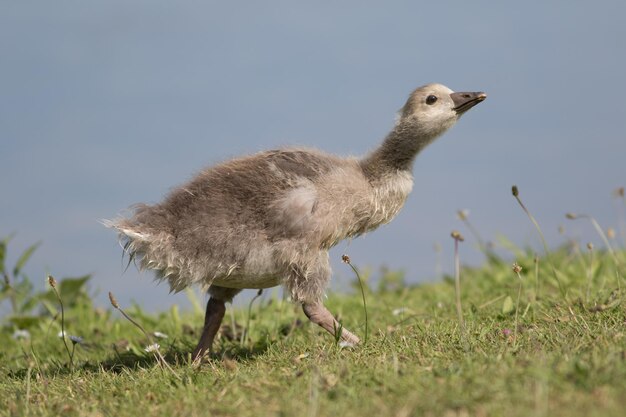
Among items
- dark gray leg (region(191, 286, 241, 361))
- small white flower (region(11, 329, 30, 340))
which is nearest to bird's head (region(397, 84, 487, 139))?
dark gray leg (region(191, 286, 241, 361))

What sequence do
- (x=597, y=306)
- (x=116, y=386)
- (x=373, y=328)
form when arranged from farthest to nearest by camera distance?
1. (x=373, y=328)
2. (x=597, y=306)
3. (x=116, y=386)

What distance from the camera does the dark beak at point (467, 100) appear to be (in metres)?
5.89

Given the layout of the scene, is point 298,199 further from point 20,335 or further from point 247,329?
point 20,335

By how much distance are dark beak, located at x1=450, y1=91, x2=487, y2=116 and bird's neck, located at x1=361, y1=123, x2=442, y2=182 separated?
0.25 m

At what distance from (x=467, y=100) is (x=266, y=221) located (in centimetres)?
186

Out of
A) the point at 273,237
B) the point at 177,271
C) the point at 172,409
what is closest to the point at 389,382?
the point at 172,409

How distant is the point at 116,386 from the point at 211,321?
121 centimetres

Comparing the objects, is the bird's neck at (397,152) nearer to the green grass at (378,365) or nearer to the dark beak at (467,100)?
the dark beak at (467,100)

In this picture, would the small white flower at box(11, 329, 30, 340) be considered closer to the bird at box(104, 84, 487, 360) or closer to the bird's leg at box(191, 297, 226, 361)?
the bird's leg at box(191, 297, 226, 361)

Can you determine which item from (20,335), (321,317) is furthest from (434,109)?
(20,335)

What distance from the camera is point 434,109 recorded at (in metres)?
5.85

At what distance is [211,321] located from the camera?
19.5ft

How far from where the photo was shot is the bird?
5230mm

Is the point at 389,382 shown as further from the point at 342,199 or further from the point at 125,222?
the point at 125,222
